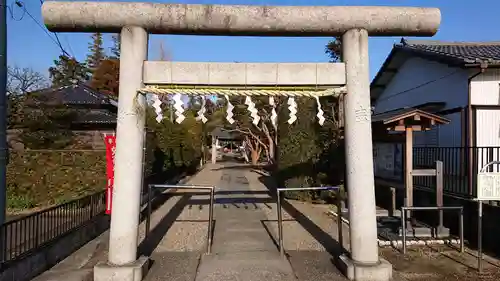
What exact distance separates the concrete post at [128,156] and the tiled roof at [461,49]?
887 cm

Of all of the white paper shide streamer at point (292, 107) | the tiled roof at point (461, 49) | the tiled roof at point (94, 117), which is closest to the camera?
the white paper shide streamer at point (292, 107)

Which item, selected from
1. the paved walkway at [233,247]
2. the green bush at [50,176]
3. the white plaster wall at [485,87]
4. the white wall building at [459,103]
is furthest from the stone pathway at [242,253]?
the white plaster wall at [485,87]

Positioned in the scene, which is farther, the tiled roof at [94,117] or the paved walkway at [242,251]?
the tiled roof at [94,117]

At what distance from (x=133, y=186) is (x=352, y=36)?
3.76 m

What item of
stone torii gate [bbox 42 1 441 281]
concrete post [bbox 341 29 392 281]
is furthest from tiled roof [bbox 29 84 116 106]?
concrete post [bbox 341 29 392 281]

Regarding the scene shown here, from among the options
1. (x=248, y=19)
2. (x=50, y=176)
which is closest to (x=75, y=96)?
(x=50, y=176)

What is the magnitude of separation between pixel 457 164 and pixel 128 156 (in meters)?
8.66

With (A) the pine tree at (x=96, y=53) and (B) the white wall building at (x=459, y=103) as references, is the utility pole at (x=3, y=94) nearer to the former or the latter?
(B) the white wall building at (x=459, y=103)

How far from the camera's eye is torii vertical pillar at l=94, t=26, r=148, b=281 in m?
5.67

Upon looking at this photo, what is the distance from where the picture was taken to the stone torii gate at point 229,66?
567cm

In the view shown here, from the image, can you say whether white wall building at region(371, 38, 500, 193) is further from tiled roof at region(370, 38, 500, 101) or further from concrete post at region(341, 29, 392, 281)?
concrete post at region(341, 29, 392, 281)

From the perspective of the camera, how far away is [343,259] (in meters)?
6.21

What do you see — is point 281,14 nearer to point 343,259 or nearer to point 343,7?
point 343,7

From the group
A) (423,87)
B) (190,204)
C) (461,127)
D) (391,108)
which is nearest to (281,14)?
(461,127)
